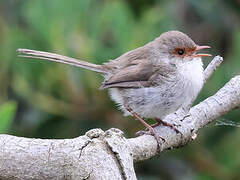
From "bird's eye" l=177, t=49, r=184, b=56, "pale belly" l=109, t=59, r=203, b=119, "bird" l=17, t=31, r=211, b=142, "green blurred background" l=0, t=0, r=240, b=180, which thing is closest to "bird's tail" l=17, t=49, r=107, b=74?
"bird" l=17, t=31, r=211, b=142

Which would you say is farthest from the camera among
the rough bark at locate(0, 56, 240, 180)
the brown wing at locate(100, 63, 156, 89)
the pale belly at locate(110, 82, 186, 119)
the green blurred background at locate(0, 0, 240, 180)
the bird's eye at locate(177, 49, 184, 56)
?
the green blurred background at locate(0, 0, 240, 180)

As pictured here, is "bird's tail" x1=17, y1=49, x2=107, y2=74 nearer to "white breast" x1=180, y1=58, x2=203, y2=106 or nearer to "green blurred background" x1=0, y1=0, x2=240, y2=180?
"green blurred background" x1=0, y1=0, x2=240, y2=180

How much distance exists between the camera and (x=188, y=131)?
13.3 feet

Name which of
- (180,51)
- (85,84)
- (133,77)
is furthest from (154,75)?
(85,84)

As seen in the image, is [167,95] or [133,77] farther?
[133,77]

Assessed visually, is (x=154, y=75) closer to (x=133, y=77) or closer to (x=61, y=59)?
(x=133, y=77)

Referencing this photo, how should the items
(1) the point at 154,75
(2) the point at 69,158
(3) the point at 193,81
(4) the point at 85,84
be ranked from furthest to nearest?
(4) the point at 85,84, (1) the point at 154,75, (3) the point at 193,81, (2) the point at 69,158

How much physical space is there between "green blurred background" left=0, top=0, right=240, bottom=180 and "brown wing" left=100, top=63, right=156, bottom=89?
18.2 inches

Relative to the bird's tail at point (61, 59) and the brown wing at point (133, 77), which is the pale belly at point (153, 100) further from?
the bird's tail at point (61, 59)

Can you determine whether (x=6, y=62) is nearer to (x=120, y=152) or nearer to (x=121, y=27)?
(x=121, y=27)

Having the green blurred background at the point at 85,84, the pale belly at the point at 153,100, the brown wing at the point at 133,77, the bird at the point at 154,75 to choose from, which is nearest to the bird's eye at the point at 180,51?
the bird at the point at 154,75

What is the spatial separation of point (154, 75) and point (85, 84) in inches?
28.6

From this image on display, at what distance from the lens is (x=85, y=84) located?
17.0ft

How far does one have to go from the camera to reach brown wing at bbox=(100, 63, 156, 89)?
4680 millimetres
